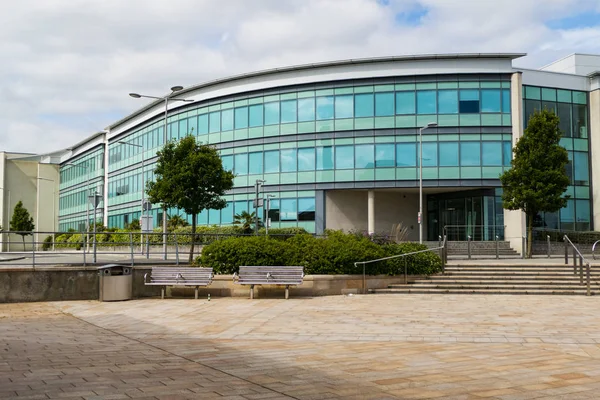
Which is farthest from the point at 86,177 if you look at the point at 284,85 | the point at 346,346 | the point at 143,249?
the point at 346,346

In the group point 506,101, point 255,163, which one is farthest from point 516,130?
point 255,163

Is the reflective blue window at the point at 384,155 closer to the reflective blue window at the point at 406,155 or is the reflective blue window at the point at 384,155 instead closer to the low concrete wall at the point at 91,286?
the reflective blue window at the point at 406,155

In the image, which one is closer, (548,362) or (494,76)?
(548,362)

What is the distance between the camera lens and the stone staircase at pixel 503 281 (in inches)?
709

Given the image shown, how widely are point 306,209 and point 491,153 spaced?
13106 millimetres

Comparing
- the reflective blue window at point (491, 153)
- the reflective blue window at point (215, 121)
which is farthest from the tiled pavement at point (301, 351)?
the reflective blue window at point (215, 121)

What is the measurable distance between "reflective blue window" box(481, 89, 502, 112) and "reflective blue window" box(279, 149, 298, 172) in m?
13.3

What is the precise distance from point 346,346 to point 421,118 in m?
34.6

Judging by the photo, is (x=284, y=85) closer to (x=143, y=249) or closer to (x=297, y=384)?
(x=143, y=249)

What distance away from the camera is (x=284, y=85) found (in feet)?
149

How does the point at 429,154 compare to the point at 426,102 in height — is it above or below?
below

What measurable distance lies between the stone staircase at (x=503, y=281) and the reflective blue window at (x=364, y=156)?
74.1 feet

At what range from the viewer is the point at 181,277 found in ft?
53.9

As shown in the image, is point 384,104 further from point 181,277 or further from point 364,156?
point 181,277
